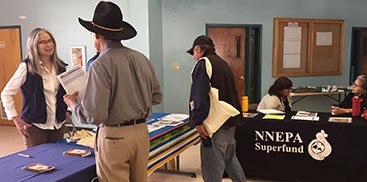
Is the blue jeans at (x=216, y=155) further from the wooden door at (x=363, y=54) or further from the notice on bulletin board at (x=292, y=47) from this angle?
Answer: the wooden door at (x=363, y=54)

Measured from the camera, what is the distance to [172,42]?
5.73m

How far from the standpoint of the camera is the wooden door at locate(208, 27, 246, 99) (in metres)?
5.96

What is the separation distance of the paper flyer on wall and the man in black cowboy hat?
5 centimetres

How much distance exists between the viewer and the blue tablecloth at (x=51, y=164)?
1.80m

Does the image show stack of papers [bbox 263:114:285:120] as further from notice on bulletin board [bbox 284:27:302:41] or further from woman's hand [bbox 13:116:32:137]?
notice on bulletin board [bbox 284:27:302:41]

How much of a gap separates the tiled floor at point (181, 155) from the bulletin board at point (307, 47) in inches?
96.6

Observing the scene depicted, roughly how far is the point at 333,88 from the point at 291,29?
1.25 m

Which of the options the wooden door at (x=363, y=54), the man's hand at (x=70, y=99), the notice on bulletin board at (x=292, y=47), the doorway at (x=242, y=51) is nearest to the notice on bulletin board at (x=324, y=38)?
the notice on bulletin board at (x=292, y=47)

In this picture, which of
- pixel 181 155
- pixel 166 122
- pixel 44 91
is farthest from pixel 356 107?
pixel 44 91

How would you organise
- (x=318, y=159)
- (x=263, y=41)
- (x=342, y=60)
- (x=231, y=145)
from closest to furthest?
(x=231, y=145), (x=318, y=159), (x=263, y=41), (x=342, y=60)

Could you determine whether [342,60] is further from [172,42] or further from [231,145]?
[231,145]

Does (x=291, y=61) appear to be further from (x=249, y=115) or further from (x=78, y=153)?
(x=78, y=153)

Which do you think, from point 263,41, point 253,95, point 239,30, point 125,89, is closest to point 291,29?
point 263,41

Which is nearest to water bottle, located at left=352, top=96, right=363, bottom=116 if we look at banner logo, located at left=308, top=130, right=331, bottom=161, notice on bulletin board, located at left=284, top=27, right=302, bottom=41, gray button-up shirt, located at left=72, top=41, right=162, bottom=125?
banner logo, located at left=308, top=130, right=331, bottom=161
